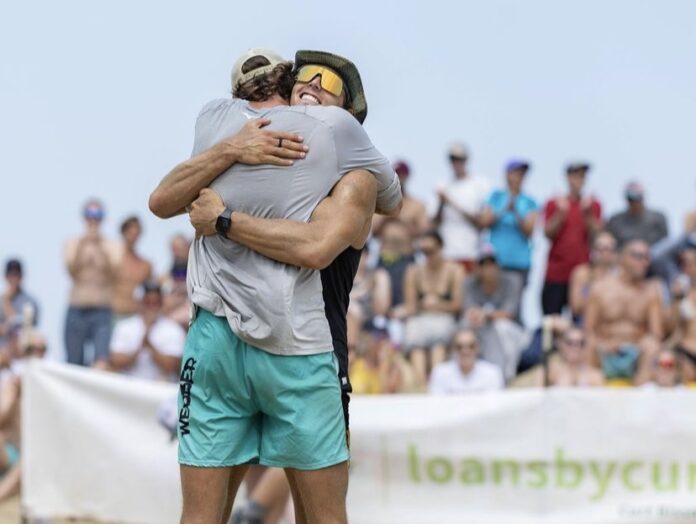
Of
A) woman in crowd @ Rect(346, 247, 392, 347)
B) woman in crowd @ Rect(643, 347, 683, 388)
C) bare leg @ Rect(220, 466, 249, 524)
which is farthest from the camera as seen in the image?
woman in crowd @ Rect(346, 247, 392, 347)

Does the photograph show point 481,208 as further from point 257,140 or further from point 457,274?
point 257,140

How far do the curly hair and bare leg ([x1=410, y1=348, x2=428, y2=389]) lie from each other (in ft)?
23.8

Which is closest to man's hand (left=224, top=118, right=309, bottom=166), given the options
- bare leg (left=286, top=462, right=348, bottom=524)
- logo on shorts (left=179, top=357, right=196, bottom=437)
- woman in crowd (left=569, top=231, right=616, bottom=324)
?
logo on shorts (left=179, top=357, right=196, bottom=437)

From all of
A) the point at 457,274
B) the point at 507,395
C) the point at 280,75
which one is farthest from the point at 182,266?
the point at 280,75

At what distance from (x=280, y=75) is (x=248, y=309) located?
81cm

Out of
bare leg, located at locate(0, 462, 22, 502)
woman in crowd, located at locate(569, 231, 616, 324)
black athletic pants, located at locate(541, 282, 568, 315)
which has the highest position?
woman in crowd, located at locate(569, 231, 616, 324)

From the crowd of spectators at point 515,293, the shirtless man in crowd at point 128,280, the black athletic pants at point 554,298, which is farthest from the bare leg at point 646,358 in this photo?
the shirtless man in crowd at point 128,280

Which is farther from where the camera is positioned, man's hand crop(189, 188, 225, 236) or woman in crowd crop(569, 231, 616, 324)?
woman in crowd crop(569, 231, 616, 324)

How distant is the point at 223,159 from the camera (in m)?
4.80

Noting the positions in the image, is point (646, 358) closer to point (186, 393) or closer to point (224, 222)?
point (186, 393)

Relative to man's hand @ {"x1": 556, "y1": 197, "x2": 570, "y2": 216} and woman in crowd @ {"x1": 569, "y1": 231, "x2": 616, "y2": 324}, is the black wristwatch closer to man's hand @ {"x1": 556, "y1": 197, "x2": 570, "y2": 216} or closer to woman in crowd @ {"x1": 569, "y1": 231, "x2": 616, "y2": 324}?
woman in crowd @ {"x1": 569, "y1": 231, "x2": 616, "y2": 324}

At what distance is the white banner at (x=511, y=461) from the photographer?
30.7 ft

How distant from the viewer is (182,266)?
45.4 feet

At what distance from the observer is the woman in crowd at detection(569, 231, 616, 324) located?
12.4 metres
